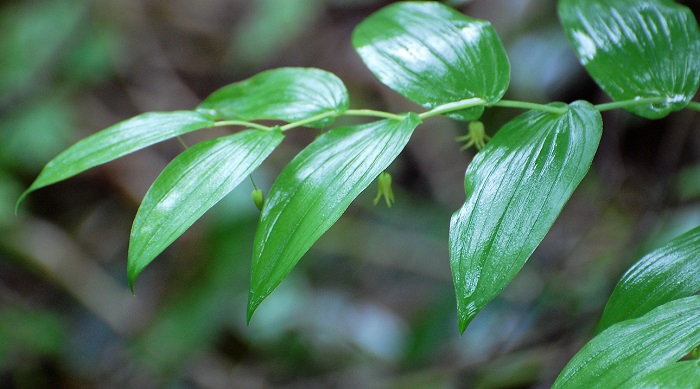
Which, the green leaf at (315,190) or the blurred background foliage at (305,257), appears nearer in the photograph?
the green leaf at (315,190)

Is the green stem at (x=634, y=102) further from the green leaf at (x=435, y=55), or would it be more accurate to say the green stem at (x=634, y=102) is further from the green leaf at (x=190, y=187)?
the green leaf at (x=190, y=187)

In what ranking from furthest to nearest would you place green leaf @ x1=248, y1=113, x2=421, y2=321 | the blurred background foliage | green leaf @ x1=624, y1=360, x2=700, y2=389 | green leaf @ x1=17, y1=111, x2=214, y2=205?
1. the blurred background foliage
2. green leaf @ x1=17, y1=111, x2=214, y2=205
3. green leaf @ x1=248, y1=113, x2=421, y2=321
4. green leaf @ x1=624, y1=360, x2=700, y2=389

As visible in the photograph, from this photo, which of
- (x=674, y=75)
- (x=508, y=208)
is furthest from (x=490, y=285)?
(x=674, y=75)

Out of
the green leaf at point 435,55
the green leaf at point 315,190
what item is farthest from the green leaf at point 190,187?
the green leaf at point 435,55

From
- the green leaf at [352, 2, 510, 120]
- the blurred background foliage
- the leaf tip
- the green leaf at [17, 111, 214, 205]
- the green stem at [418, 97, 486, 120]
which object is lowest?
the blurred background foliage

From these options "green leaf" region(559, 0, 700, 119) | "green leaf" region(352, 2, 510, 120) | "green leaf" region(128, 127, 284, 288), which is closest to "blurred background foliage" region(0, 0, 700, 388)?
"green leaf" region(559, 0, 700, 119)

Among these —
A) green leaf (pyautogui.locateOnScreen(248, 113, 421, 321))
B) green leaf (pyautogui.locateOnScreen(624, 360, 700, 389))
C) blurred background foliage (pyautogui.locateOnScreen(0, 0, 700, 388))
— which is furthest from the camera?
blurred background foliage (pyautogui.locateOnScreen(0, 0, 700, 388))

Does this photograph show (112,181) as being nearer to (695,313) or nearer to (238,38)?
(238,38)

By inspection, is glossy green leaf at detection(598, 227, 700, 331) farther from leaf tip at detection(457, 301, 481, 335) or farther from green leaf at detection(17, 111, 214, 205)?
green leaf at detection(17, 111, 214, 205)
